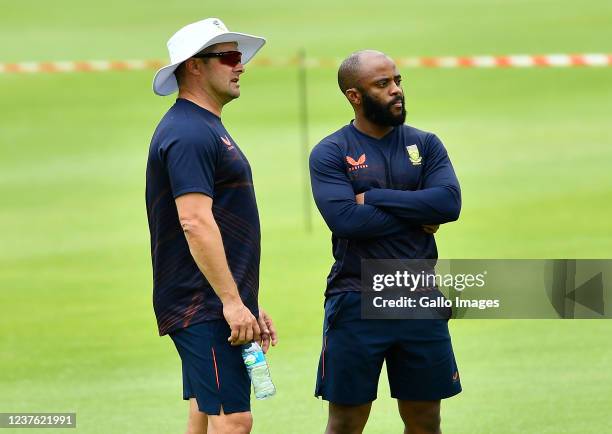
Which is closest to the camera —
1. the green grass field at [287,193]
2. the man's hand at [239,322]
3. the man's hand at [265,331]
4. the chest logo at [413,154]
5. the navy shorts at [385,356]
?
the man's hand at [239,322]

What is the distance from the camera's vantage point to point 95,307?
12.3 meters

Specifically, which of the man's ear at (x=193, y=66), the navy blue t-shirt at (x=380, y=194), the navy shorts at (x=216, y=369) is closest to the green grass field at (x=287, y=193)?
the navy blue t-shirt at (x=380, y=194)

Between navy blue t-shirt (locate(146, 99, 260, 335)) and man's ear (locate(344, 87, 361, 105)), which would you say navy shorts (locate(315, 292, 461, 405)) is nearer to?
navy blue t-shirt (locate(146, 99, 260, 335))

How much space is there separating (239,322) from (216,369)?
250 millimetres

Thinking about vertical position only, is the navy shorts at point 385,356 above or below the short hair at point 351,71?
below

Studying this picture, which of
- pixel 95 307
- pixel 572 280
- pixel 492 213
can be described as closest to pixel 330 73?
pixel 492 213

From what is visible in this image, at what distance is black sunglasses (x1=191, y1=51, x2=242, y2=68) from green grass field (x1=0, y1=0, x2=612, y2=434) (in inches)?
115

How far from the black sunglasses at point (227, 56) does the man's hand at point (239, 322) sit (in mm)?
1142

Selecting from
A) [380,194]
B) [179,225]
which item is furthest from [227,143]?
[380,194]

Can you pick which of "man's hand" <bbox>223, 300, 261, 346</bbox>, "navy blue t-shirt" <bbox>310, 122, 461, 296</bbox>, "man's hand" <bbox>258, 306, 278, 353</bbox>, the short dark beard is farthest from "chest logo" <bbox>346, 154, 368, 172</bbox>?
"man's hand" <bbox>223, 300, 261, 346</bbox>

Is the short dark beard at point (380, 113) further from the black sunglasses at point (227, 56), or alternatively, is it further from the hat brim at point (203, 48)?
the black sunglasses at point (227, 56)

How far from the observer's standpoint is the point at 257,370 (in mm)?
6027

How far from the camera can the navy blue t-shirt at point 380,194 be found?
21.5 ft

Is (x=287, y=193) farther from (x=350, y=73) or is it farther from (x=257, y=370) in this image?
(x=257, y=370)
